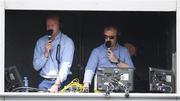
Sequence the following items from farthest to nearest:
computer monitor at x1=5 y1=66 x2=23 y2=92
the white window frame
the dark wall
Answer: the dark wall → computer monitor at x1=5 y1=66 x2=23 y2=92 → the white window frame

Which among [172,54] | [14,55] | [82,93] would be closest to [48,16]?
[14,55]

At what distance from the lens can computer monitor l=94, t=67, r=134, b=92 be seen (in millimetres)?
5555

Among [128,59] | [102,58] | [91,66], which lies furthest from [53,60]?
[128,59]

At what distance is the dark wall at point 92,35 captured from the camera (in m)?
5.65

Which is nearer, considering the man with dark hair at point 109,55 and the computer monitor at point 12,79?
the computer monitor at point 12,79

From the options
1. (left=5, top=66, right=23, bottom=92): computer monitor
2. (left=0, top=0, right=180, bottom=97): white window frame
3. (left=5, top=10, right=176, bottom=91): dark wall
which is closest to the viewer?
(left=0, top=0, right=180, bottom=97): white window frame

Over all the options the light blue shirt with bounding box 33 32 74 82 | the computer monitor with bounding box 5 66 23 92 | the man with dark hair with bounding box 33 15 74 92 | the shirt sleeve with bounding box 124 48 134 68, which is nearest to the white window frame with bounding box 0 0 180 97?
Result: the computer monitor with bounding box 5 66 23 92

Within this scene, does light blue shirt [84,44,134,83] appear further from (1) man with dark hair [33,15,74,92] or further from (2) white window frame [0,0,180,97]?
(2) white window frame [0,0,180,97]

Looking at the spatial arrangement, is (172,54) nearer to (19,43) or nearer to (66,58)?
(66,58)

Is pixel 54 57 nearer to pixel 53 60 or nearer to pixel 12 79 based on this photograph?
pixel 53 60
